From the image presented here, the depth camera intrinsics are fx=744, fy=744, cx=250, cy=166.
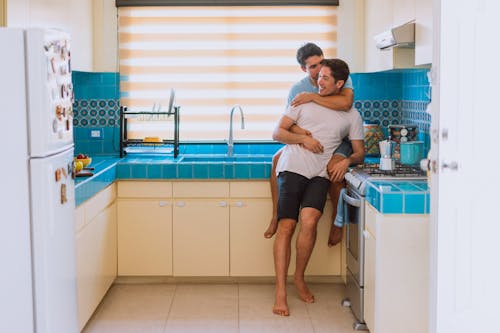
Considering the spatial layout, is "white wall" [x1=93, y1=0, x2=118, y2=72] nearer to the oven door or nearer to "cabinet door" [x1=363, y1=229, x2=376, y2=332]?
the oven door

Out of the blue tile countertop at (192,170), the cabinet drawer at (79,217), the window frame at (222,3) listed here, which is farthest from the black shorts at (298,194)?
the window frame at (222,3)

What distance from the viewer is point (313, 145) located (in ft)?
15.0

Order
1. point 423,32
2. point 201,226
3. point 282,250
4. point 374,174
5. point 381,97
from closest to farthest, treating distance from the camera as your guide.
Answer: point 423,32
point 374,174
point 282,250
point 201,226
point 381,97

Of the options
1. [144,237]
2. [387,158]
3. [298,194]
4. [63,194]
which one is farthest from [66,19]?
[387,158]

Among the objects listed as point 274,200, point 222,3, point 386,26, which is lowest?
point 274,200

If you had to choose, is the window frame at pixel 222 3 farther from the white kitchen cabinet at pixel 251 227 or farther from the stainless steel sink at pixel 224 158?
the white kitchen cabinet at pixel 251 227

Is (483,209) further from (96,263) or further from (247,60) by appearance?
(247,60)

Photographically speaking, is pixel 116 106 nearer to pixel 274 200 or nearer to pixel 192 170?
pixel 192 170

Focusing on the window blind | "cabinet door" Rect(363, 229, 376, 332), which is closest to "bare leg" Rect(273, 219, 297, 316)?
"cabinet door" Rect(363, 229, 376, 332)

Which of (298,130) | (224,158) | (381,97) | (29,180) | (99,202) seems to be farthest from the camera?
(381,97)

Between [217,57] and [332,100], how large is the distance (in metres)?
1.26

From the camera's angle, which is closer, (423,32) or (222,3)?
(423,32)

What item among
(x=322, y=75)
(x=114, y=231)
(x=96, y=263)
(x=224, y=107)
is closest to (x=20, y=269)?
(x=96, y=263)

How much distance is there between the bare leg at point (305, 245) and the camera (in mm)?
4551
